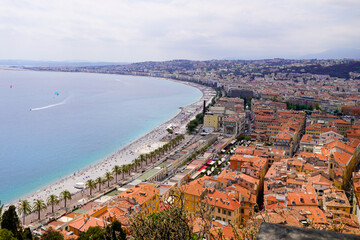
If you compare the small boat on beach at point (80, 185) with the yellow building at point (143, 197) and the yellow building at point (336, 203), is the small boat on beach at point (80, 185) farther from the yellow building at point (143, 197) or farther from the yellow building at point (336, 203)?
the yellow building at point (336, 203)

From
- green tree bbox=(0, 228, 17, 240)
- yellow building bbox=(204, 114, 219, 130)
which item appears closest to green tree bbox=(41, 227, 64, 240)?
green tree bbox=(0, 228, 17, 240)

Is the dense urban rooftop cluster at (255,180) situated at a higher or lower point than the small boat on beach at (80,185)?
higher

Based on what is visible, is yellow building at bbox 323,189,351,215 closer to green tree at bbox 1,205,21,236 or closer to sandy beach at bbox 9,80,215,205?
green tree at bbox 1,205,21,236

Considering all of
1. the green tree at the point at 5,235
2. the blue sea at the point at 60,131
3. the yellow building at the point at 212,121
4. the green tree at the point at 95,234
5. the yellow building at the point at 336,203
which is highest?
the green tree at the point at 5,235

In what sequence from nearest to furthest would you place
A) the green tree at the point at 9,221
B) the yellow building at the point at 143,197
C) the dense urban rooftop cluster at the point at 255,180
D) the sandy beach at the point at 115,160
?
1. the green tree at the point at 9,221
2. the dense urban rooftop cluster at the point at 255,180
3. the yellow building at the point at 143,197
4. the sandy beach at the point at 115,160

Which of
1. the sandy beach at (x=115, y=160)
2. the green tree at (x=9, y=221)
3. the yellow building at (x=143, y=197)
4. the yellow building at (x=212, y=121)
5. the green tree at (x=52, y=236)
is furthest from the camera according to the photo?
the yellow building at (x=212, y=121)

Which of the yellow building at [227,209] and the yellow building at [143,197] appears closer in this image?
the yellow building at [227,209]

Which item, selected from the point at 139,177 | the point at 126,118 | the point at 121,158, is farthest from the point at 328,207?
the point at 126,118

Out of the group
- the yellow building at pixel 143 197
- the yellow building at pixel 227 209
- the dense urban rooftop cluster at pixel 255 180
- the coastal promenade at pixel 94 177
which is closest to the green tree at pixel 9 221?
the dense urban rooftop cluster at pixel 255 180
